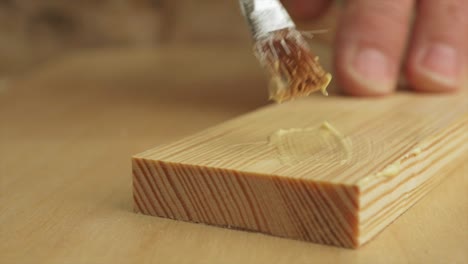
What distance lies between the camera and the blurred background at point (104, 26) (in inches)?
84.2

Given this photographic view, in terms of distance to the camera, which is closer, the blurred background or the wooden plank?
the wooden plank

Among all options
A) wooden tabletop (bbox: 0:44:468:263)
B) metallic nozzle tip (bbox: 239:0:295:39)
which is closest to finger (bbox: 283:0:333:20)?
wooden tabletop (bbox: 0:44:468:263)

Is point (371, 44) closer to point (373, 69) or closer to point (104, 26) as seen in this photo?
point (373, 69)

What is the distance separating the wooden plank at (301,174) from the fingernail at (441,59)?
252 millimetres

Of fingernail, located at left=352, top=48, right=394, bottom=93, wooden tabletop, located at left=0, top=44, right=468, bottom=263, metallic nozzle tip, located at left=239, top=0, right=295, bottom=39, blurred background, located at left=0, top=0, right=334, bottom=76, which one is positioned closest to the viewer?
wooden tabletop, located at left=0, top=44, right=468, bottom=263

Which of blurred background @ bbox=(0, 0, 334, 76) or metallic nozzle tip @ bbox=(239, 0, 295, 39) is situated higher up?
metallic nozzle tip @ bbox=(239, 0, 295, 39)

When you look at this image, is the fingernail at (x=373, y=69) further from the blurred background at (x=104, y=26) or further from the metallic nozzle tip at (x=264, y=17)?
the blurred background at (x=104, y=26)

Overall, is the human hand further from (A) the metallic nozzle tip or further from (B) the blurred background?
(B) the blurred background

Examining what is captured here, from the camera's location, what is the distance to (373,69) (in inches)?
48.1

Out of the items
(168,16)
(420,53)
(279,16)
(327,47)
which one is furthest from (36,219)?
(168,16)

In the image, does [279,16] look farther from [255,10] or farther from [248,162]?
[248,162]

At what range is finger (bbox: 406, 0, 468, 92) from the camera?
48.2 inches

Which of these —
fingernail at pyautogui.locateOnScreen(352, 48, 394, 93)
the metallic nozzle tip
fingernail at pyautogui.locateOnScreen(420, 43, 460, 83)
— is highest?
the metallic nozzle tip

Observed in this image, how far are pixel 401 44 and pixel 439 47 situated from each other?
0.06 metres
